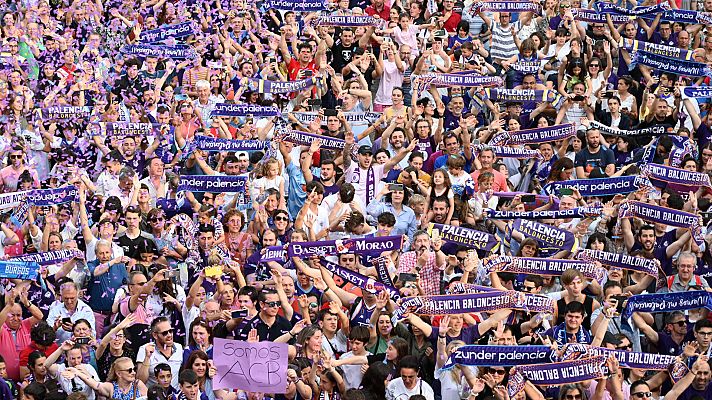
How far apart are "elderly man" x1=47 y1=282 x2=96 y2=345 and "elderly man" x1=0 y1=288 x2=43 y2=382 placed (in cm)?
16

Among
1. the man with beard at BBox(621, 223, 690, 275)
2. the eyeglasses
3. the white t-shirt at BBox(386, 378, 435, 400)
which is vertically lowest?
the white t-shirt at BBox(386, 378, 435, 400)

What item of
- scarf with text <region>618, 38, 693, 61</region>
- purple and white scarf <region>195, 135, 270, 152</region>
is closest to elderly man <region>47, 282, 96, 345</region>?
purple and white scarf <region>195, 135, 270, 152</region>

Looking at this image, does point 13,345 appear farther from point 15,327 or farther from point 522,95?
point 522,95

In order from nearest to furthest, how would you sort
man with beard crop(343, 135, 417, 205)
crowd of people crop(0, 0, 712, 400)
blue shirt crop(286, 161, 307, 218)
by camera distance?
1. crowd of people crop(0, 0, 712, 400)
2. blue shirt crop(286, 161, 307, 218)
3. man with beard crop(343, 135, 417, 205)

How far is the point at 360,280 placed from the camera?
50.9 ft

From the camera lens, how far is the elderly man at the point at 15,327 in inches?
615

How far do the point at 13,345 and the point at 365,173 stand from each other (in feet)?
14.1

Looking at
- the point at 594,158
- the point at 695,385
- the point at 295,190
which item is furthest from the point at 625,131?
the point at 695,385

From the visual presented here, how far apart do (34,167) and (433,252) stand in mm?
5298

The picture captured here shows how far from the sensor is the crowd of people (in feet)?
49.2

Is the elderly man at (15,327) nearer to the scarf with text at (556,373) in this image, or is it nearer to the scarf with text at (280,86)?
the scarf with text at (556,373)

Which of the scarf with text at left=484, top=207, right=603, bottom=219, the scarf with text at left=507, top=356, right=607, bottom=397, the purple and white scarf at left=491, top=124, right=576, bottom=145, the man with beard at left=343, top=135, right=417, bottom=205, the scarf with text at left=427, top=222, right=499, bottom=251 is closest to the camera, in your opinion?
the scarf with text at left=507, top=356, right=607, bottom=397

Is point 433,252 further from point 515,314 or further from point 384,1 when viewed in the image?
point 384,1

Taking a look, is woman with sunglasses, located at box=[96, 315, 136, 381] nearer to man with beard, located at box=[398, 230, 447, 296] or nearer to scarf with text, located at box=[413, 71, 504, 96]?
man with beard, located at box=[398, 230, 447, 296]
